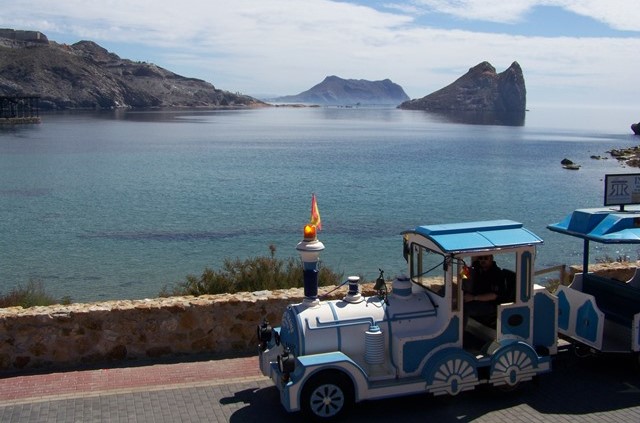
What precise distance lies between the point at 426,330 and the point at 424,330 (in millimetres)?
24

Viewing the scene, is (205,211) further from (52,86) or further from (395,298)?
(52,86)

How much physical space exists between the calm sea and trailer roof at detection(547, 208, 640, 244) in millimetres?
13800

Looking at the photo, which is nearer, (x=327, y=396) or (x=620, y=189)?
(x=327, y=396)

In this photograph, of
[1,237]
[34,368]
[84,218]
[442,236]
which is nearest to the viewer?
[442,236]

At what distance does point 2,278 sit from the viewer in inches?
938

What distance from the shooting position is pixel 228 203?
39406 mm

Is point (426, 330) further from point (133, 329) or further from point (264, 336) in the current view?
point (133, 329)

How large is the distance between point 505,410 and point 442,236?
2180 millimetres

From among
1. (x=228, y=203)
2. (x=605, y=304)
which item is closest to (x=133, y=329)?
(x=605, y=304)

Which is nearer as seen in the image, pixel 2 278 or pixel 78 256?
Answer: pixel 2 278

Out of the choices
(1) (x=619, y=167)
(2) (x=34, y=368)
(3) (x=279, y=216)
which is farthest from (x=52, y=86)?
(2) (x=34, y=368)

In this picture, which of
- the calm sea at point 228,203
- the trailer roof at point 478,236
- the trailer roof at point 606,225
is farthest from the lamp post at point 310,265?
the calm sea at point 228,203

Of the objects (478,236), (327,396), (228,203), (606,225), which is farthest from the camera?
(228,203)

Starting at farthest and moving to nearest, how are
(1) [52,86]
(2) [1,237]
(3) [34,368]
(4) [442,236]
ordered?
(1) [52,86]
(2) [1,237]
(3) [34,368]
(4) [442,236]
